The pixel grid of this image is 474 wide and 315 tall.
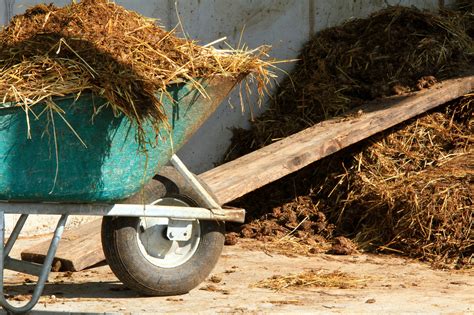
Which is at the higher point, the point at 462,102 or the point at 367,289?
the point at 462,102

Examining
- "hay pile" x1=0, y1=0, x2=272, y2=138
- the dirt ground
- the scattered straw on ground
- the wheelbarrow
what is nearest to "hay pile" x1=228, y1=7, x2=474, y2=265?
the dirt ground

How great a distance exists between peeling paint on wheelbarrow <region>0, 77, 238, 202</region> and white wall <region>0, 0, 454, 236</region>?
223cm

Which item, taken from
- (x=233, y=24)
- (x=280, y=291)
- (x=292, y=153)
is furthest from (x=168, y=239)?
(x=233, y=24)

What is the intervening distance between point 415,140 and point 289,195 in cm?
87

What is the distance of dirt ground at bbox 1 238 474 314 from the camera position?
493cm

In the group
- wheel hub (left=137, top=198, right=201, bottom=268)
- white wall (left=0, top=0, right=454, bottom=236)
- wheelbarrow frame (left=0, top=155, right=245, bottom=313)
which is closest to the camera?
wheelbarrow frame (left=0, top=155, right=245, bottom=313)

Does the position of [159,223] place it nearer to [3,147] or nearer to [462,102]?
[3,147]

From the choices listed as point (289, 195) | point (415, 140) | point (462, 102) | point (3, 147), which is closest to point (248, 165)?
point (289, 195)

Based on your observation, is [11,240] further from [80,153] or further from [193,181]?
[193,181]

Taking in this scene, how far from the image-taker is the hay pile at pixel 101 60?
14.8 ft

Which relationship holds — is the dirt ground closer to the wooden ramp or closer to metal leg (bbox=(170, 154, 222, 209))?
the wooden ramp

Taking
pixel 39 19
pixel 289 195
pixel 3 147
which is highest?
pixel 39 19

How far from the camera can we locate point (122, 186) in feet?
→ 15.6

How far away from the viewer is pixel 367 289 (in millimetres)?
5352
